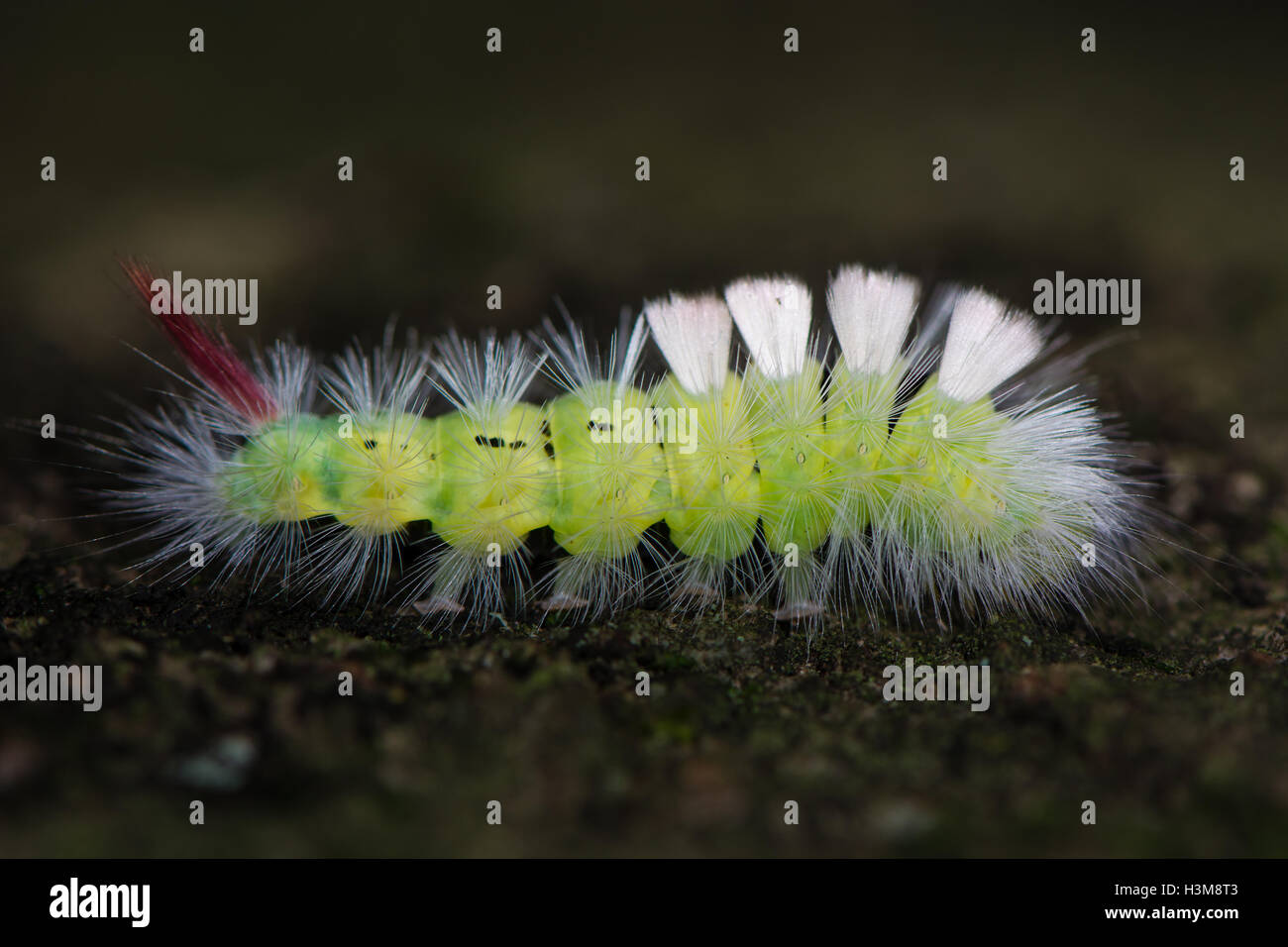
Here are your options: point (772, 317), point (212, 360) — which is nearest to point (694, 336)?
point (772, 317)

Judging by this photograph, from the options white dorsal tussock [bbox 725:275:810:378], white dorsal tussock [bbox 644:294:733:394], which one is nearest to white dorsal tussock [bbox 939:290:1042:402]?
white dorsal tussock [bbox 725:275:810:378]

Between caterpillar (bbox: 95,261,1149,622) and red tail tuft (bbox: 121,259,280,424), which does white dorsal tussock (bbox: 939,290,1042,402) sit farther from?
red tail tuft (bbox: 121,259,280,424)

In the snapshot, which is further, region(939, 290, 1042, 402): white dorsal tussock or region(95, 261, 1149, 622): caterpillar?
region(939, 290, 1042, 402): white dorsal tussock

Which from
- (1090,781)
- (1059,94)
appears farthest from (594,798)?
(1059,94)

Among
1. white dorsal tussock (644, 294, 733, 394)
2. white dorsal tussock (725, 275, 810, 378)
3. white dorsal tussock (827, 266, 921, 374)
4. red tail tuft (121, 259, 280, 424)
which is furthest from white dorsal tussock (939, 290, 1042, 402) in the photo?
red tail tuft (121, 259, 280, 424)

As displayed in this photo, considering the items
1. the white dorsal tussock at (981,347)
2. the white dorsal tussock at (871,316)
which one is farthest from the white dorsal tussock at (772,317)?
the white dorsal tussock at (981,347)

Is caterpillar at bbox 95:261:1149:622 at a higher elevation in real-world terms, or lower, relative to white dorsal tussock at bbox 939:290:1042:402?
lower

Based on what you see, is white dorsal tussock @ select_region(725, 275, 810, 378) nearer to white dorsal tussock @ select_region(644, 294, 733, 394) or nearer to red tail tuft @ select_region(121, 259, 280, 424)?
white dorsal tussock @ select_region(644, 294, 733, 394)
